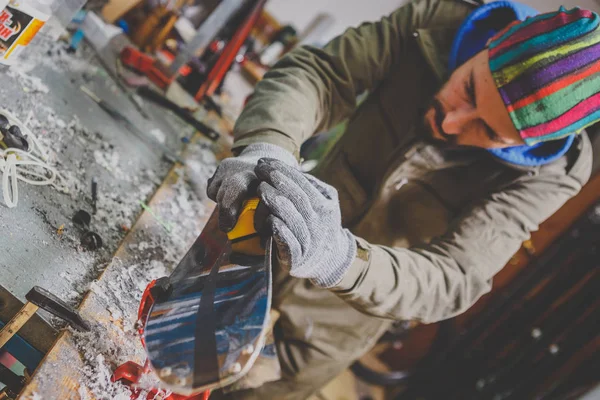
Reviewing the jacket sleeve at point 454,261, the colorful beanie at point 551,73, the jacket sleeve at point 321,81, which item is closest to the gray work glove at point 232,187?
the jacket sleeve at point 321,81

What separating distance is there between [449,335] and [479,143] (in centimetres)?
187

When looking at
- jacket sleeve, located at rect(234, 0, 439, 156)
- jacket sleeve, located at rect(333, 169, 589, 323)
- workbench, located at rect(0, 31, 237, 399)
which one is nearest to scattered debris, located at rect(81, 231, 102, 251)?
workbench, located at rect(0, 31, 237, 399)

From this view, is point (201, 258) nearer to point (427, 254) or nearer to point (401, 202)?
point (427, 254)

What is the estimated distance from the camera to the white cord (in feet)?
2.90

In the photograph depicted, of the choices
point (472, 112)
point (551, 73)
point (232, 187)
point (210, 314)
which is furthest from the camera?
point (472, 112)

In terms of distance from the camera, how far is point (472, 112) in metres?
1.08

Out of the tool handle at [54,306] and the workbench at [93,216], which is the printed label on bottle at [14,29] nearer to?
the workbench at [93,216]

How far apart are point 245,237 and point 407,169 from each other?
64 centimetres

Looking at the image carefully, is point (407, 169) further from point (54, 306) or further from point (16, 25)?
point (16, 25)

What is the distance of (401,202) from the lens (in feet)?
4.50

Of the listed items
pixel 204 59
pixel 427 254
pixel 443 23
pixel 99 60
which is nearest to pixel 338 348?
pixel 427 254

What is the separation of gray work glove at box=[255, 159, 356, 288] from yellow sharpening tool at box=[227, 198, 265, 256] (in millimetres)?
27

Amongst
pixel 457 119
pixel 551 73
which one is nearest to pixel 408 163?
pixel 457 119

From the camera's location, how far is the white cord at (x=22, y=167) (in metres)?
0.88
